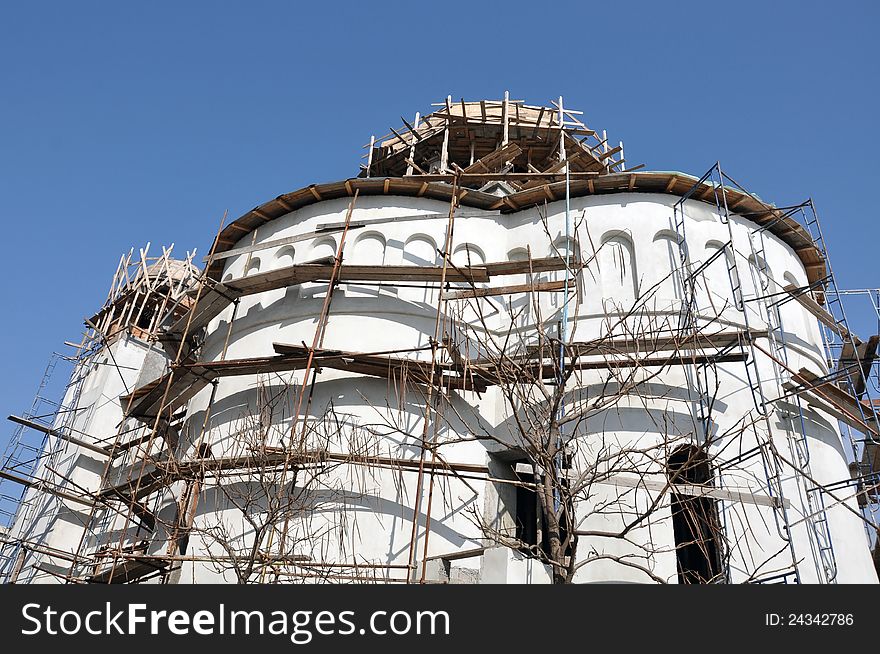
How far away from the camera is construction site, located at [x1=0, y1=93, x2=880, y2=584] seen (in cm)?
1402

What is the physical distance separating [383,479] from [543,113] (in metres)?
19.5

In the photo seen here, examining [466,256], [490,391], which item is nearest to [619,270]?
[466,256]

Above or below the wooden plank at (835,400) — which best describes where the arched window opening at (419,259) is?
above

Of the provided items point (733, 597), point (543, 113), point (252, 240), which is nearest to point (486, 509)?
point (733, 597)

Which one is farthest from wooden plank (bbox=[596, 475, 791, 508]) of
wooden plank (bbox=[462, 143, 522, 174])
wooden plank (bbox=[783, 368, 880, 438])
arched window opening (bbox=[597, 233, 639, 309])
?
wooden plank (bbox=[462, 143, 522, 174])

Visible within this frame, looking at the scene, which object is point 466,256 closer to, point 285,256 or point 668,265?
point 285,256

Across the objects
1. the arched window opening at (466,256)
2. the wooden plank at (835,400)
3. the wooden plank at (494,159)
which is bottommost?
the wooden plank at (835,400)

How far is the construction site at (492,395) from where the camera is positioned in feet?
46.0

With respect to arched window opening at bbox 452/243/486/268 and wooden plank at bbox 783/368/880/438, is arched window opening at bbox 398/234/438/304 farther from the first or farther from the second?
wooden plank at bbox 783/368/880/438

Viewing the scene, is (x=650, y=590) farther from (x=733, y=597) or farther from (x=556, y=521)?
(x=556, y=521)

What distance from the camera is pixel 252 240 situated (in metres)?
21.3

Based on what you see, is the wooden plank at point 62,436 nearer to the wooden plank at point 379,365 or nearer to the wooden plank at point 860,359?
the wooden plank at point 379,365

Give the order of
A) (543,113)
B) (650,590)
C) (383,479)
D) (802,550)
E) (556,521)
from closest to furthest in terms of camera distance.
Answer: (650,590) < (556,521) < (802,550) < (383,479) < (543,113)

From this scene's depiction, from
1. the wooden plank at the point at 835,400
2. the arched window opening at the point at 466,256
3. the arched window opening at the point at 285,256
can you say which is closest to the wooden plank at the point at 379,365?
the arched window opening at the point at 466,256
